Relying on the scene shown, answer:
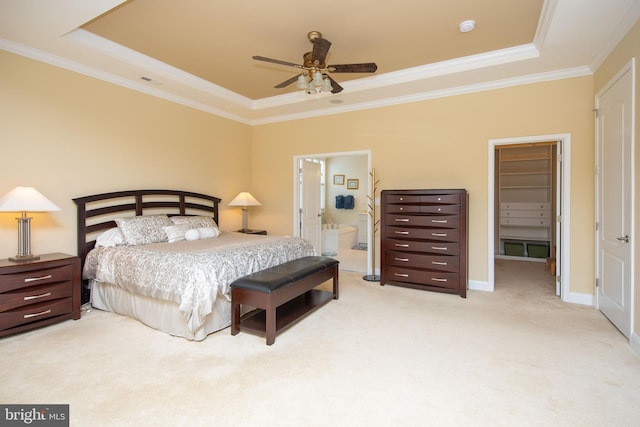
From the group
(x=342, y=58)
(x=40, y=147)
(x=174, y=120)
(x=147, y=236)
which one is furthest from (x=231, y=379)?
(x=174, y=120)

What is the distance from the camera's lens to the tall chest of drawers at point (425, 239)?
13.5 feet

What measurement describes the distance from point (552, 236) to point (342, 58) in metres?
5.83

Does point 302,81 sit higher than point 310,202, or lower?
higher

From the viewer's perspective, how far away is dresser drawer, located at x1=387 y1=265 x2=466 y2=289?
4.16 meters

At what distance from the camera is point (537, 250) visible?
21.9ft

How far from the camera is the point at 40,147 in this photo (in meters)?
3.48

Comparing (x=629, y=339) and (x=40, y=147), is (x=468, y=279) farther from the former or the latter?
(x=40, y=147)

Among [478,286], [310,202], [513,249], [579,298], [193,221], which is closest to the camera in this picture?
[579,298]

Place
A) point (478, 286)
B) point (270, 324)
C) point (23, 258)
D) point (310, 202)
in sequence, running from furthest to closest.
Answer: point (310, 202) < point (478, 286) < point (23, 258) < point (270, 324)

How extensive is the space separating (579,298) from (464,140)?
2424 millimetres

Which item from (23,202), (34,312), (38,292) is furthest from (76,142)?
(34,312)

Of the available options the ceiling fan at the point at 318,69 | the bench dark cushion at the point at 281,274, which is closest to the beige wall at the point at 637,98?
the ceiling fan at the point at 318,69

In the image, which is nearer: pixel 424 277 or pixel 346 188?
pixel 424 277

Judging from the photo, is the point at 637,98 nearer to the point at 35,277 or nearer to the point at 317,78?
the point at 317,78
